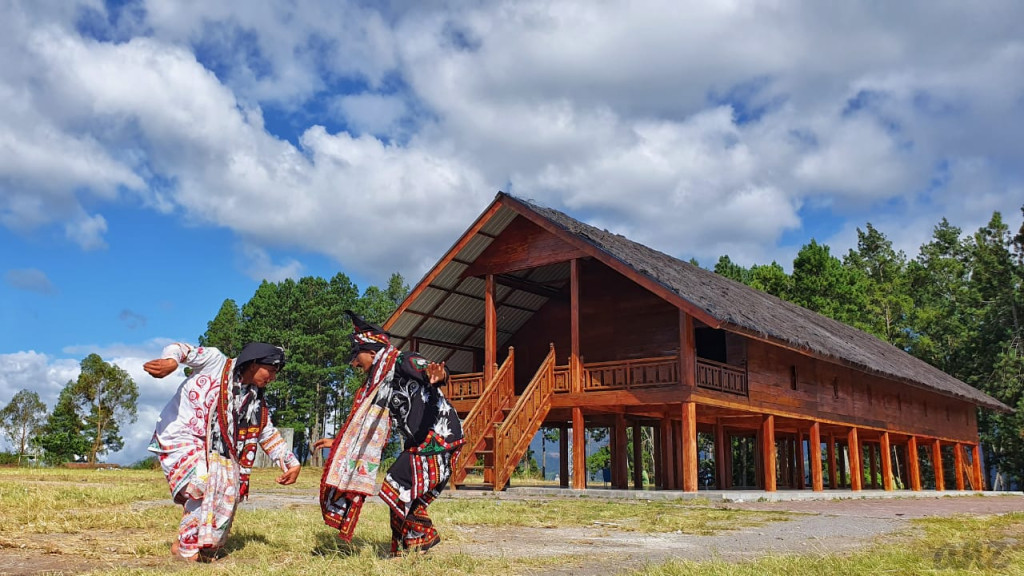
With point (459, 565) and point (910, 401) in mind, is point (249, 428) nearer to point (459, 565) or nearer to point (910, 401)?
point (459, 565)

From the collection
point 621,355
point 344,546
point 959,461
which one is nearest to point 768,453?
point 621,355

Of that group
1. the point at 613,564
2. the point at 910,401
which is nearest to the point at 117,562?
the point at 613,564

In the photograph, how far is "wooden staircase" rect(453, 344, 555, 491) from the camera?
18.4m

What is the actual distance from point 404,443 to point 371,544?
106 centimetres

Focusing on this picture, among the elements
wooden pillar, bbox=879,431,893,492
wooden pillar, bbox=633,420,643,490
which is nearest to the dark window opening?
wooden pillar, bbox=633,420,643,490

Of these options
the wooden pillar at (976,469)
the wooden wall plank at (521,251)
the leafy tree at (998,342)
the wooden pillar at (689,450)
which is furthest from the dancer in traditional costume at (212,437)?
the leafy tree at (998,342)

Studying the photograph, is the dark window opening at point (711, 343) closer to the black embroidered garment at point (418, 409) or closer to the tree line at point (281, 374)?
the black embroidered garment at point (418, 409)

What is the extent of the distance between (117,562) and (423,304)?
17962 millimetres

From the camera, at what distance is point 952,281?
56.8 metres

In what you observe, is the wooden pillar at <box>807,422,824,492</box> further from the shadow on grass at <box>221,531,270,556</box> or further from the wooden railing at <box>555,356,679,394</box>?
the shadow on grass at <box>221,531,270,556</box>

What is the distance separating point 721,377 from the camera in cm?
1967

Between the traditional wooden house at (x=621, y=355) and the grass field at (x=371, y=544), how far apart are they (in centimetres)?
734

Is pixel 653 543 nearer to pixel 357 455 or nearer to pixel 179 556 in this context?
pixel 357 455

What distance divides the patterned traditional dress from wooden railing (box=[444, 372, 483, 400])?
15137mm
